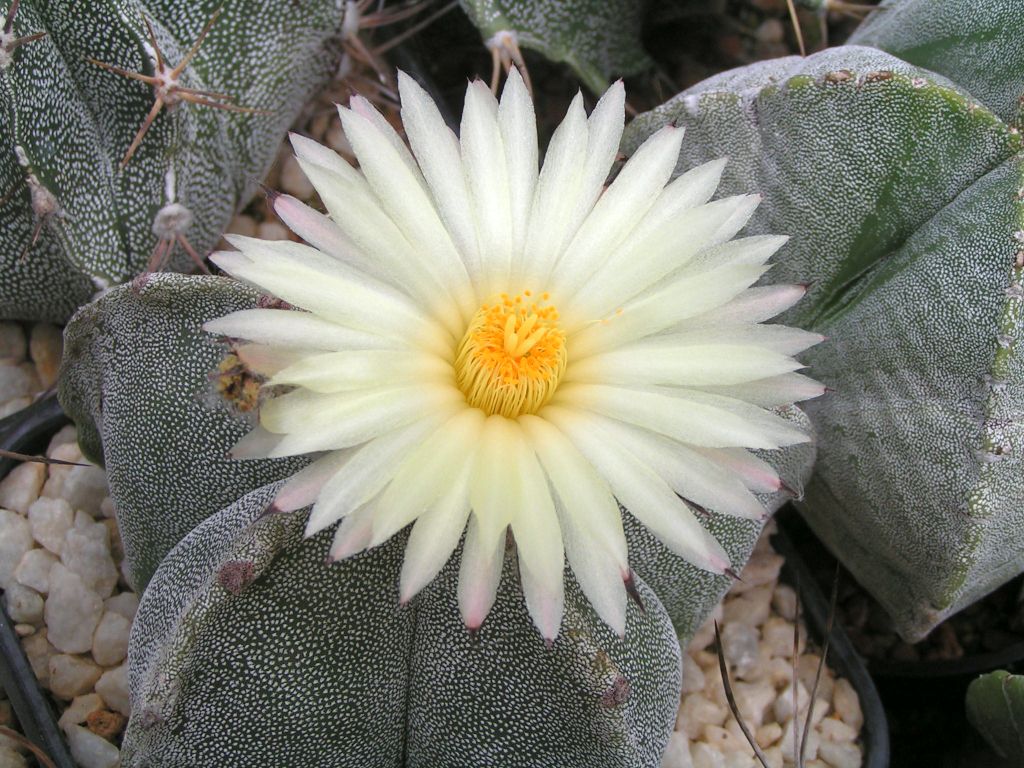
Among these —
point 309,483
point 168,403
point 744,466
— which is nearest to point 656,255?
point 744,466

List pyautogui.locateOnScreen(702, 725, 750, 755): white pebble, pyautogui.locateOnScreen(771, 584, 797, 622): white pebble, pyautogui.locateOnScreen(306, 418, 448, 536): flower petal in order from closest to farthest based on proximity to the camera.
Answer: pyautogui.locateOnScreen(306, 418, 448, 536): flower petal
pyautogui.locateOnScreen(702, 725, 750, 755): white pebble
pyautogui.locateOnScreen(771, 584, 797, 622): white pebble

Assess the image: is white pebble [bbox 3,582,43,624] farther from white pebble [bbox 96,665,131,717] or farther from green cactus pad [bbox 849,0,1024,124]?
green cactus pad [bbox 849,0,1024,124]

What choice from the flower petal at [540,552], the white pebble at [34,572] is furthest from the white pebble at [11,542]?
the flower petal at [540,552]

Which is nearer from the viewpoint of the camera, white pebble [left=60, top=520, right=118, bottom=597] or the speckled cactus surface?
the speckled cactus surface

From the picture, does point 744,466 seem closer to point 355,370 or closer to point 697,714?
point 355,370

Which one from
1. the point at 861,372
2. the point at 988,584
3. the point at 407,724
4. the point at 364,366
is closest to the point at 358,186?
the point at 364,366

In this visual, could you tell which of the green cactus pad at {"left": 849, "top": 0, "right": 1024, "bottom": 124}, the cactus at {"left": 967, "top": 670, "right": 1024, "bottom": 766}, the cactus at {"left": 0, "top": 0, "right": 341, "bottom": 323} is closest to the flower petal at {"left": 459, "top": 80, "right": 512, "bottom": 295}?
the cactus at {"left": 0, "top": 0, "right": 341, "bottom": 323}

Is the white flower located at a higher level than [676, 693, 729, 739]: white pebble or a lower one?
higher
